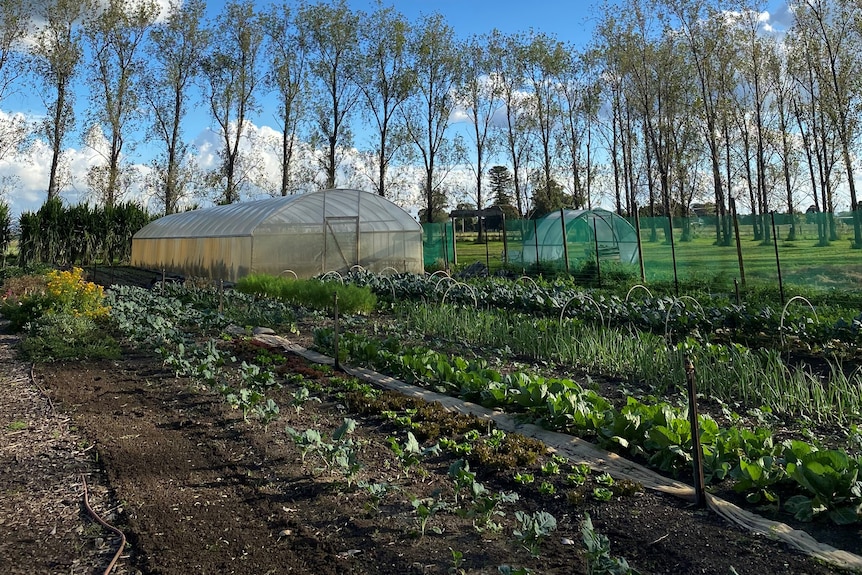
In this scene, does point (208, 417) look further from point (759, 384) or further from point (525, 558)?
point (759, 384)

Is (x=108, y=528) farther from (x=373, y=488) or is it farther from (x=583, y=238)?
(x=583, y=238)

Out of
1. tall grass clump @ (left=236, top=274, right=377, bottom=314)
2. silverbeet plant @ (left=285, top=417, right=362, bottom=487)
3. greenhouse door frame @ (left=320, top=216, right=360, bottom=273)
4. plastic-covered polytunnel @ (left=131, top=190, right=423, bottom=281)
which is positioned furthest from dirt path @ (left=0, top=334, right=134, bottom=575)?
greenhouse door frame @ (left=320, top=216, right=360, bottom=273)

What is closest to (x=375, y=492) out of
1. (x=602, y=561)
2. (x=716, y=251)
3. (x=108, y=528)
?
(x=602, y=561)

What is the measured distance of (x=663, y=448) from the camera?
334 centimetres

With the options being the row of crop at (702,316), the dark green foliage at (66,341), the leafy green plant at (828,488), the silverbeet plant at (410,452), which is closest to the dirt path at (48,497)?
the silverbeet plant at (410,452)

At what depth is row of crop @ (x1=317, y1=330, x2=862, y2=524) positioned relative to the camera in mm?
2674

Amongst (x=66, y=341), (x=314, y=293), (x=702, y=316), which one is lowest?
(x=702, y=316)

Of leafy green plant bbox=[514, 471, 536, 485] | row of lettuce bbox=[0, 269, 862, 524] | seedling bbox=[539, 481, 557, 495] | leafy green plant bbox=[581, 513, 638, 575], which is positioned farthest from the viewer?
leafy green plant bbox=[514, 471, 536, 485]

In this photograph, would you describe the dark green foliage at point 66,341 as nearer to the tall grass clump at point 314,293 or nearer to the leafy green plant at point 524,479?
the tall grass clump at point 314,293

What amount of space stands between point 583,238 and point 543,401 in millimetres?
14227

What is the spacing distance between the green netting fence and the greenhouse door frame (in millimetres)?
4193

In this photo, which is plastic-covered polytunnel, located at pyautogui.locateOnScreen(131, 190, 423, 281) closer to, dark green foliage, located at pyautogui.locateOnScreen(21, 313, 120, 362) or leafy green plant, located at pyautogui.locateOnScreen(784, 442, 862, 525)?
dark green foliage, located at pyautogui.locateOnScreen(21, 313, 120, 362)

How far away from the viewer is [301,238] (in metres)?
15.5

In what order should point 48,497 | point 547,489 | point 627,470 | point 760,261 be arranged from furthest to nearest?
point 760,261
point 627,470
point 48,497
point 547,489
